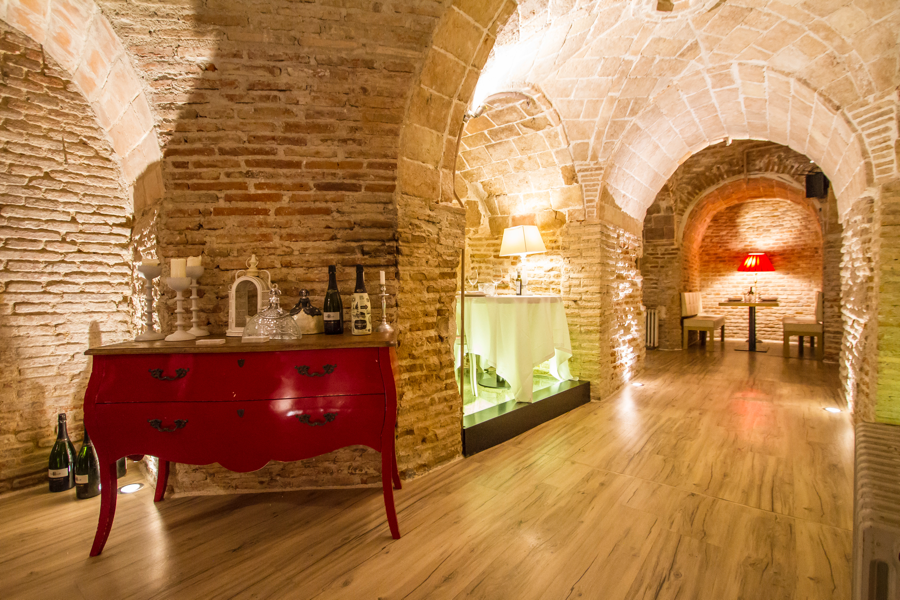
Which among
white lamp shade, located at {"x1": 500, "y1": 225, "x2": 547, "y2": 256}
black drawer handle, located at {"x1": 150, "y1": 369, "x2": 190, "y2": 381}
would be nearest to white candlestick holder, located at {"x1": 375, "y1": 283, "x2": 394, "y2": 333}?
black drawer handle, located at {"x1": 150, "y1": 369, "x2": 190, "y2": 381}

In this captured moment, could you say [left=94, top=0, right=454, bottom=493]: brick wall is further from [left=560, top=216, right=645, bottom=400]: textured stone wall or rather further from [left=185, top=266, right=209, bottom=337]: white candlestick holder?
[left=560, top=216, right=645, bottom=400]: textured stone wall

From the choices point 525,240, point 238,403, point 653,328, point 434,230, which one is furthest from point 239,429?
point 653,328

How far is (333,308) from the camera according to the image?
7.36ft

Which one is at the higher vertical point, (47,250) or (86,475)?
(47,250)

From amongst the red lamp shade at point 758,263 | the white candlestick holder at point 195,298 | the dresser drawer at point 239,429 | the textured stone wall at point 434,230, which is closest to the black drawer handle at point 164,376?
the dresser drawer at point 239,429

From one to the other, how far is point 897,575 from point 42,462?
4.29 metres

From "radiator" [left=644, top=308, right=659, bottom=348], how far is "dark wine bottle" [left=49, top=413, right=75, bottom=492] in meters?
8.56

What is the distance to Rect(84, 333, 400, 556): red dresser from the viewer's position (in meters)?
1.83

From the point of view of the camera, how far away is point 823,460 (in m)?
2.84

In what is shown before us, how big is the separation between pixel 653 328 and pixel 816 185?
11.8 feet

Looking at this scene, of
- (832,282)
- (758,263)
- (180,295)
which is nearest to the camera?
(180,295)

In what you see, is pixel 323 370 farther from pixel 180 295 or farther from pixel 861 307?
pixel 861 307

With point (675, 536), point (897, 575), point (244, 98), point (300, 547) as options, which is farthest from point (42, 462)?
point (897, 575)

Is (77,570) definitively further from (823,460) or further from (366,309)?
(823,460)
